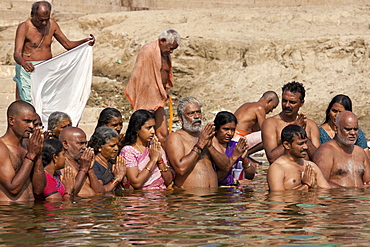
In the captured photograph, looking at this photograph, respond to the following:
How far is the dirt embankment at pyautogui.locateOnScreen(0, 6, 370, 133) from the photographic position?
1791 centimetres

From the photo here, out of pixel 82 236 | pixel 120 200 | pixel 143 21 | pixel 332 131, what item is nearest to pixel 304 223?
pixel 82 236

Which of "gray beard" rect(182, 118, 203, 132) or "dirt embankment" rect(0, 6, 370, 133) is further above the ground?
"dirt embankment" rect(0, 6, 370, 133)

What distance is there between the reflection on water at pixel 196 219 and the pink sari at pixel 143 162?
0.39 metres

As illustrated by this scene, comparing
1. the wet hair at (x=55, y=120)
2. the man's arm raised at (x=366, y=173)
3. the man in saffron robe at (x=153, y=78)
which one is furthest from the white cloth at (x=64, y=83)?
the man's arm raised at (x=366, y=173)

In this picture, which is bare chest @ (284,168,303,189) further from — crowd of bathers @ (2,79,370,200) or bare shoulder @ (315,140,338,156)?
bare shoulder @ (315,140,338,156)

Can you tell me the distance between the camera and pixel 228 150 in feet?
31.0

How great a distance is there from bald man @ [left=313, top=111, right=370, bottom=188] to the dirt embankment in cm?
715

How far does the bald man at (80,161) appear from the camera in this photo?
7750mm

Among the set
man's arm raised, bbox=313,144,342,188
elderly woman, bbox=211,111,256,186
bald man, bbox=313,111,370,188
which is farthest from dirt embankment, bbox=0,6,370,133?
man's arm raised, bbox=313,144,342,188

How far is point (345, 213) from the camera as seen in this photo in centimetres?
669

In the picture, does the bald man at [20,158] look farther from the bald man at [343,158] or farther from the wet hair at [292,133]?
the bald man at [343,158]

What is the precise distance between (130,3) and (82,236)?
770 inches

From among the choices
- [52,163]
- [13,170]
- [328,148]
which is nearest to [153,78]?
[328,148]

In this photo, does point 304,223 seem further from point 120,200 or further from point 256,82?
point 256,82
